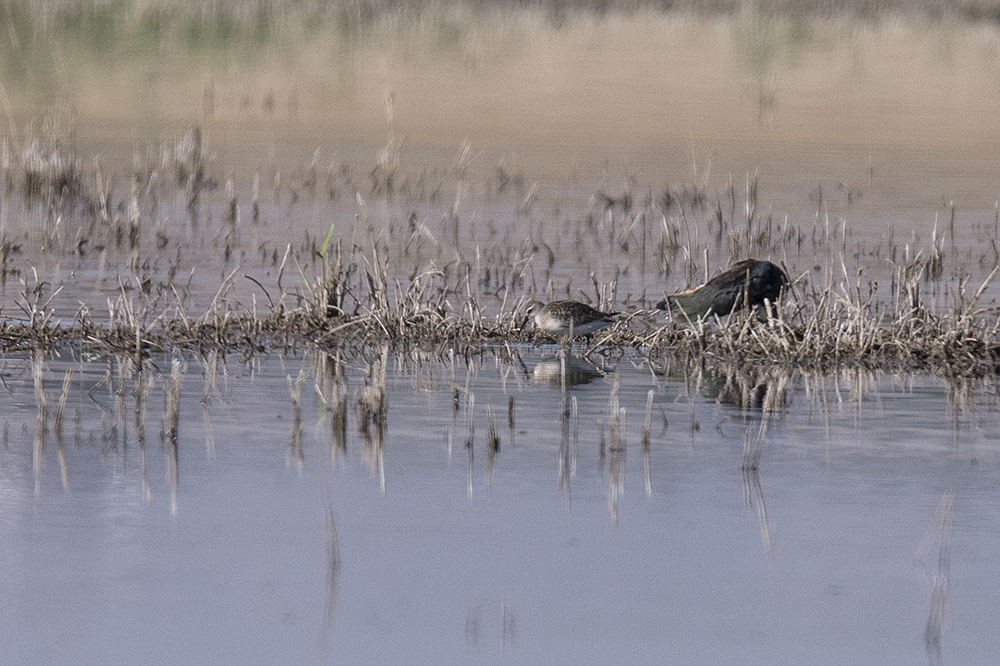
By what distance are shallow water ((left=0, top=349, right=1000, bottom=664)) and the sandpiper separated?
141cm

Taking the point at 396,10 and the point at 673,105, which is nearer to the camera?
the point at 673,105

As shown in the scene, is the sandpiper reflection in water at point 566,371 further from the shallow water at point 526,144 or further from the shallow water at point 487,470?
the shallow water at point 526,144

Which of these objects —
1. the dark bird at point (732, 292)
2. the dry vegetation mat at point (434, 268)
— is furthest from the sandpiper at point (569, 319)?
the dark bird at point (732, 292)

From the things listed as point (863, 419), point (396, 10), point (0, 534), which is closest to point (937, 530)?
point (863, 419)

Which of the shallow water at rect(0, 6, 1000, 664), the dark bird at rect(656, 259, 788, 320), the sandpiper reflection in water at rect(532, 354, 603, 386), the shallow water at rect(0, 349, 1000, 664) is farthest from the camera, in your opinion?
the dark bird at rect(656, 259, 788, 320)

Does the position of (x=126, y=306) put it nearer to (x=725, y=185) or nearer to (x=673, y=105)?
(x=725, y=185)

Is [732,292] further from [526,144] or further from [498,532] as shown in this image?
[526,144]

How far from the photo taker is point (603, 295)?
12078 mm

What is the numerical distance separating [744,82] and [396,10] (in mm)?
12591

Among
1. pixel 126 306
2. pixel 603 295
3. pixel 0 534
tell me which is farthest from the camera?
pixel 603 295

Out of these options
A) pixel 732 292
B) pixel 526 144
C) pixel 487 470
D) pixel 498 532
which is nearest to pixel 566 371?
pixel 732 292

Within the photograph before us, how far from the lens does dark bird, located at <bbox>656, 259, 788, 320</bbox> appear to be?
1101 centimetres

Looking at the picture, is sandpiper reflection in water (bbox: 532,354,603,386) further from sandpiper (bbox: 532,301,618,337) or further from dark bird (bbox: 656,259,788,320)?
dark bird (bbox: 656,259,788,320)

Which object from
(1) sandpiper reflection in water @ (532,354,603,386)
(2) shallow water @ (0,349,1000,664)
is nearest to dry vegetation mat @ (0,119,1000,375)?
(1) sandpiper reflection in water @ (532,354,603,386)
